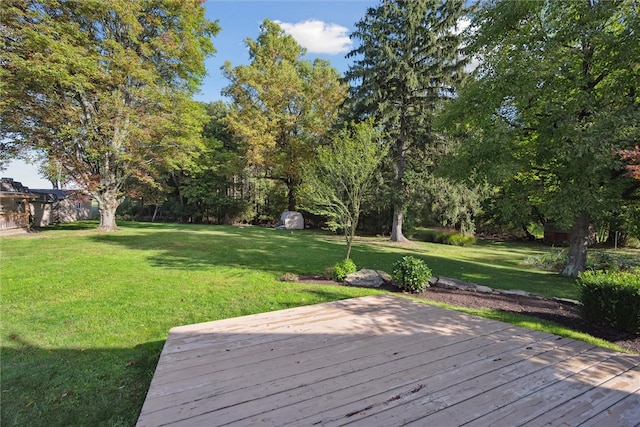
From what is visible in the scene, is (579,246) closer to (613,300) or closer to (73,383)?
(613,300)

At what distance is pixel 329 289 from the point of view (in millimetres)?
6223

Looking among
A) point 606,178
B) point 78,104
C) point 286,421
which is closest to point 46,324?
point 286,421

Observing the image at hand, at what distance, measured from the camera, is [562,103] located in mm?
7969

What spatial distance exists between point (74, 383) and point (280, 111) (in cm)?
2400

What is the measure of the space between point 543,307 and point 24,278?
33.5ft

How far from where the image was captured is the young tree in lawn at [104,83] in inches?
512

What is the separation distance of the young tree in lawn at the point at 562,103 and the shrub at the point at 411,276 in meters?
4.21

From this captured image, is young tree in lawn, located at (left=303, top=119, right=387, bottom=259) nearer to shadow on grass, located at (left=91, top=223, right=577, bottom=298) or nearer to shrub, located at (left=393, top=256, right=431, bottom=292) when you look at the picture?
shrub, located at (left=393, top=256, right=431, bottom=292)

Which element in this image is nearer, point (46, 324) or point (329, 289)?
point (46, 324)

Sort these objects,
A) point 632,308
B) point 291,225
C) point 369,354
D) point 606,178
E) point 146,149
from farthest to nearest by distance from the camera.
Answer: point 291,225 → point 146,149 → point 606,178 → point 632,308 → point 369,354

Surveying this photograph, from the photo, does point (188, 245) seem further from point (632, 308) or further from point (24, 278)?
point (632, 308)

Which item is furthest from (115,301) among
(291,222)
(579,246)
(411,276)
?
(291,222)

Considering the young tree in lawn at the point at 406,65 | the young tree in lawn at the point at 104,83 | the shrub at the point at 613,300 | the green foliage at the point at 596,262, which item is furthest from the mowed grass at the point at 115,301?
the young tree in lawn at the point at 406,65

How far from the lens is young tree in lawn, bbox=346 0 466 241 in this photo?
48.9ft
